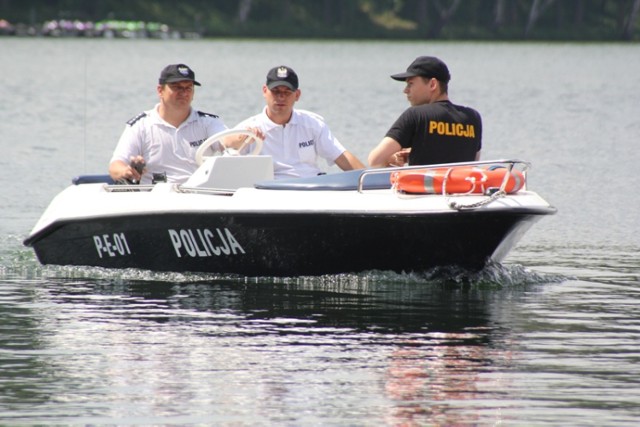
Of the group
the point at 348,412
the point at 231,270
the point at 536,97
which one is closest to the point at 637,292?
the point at 231,270

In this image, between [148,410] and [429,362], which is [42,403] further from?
[429,362]

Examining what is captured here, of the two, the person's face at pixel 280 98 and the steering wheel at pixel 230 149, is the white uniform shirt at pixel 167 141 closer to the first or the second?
the steering wheel at pixel 230 149

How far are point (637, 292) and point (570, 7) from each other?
99.9 metres

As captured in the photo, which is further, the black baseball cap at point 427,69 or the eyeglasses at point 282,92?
the eyeglasses at point 282,92

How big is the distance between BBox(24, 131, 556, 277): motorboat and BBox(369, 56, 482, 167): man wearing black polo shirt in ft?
0.64

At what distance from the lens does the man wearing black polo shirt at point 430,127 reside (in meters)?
10.6

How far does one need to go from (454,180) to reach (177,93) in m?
2.41

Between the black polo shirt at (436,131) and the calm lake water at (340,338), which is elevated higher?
the black polo shirt at (436,131)

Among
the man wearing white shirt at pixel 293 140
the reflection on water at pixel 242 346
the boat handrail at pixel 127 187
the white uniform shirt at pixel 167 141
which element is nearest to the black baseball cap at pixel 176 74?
the white uniform shirt at pixel 167 141

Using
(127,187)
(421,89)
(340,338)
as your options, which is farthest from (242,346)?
(127,187)

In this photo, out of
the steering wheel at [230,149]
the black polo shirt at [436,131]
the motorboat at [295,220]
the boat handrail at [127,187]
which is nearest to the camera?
the motorboat at [295,220]

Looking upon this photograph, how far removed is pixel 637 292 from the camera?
1138cm

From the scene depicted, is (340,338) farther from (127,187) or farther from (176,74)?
(176,74)

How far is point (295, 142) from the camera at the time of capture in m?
11.7
